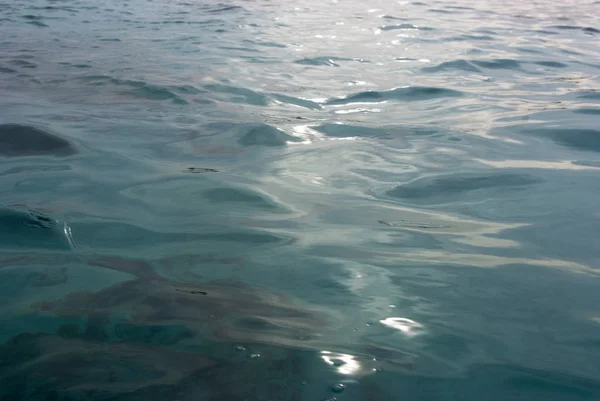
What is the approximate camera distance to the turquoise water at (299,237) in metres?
1.63

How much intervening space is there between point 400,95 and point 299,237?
3031 mm

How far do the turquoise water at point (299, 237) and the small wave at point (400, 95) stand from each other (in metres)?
0.04

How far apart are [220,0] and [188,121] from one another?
9521 millimetres

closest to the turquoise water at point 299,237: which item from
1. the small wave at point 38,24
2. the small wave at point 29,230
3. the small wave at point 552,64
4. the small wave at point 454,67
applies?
the small wave at point 29,230

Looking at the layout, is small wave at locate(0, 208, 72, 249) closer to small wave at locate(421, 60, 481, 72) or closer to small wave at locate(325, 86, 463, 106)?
small wave at locate(325, 86, 463, 106)

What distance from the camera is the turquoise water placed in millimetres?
1627

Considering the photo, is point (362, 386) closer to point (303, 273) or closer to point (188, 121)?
point (303, 273)

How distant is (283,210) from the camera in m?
2.76

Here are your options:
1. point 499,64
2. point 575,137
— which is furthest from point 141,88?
point 499,64

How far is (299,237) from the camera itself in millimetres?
2482

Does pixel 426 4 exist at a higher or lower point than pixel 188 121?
higher

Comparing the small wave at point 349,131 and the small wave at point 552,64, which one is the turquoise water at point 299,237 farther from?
the small wave at point 552,64

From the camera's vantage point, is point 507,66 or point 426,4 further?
point 426,4

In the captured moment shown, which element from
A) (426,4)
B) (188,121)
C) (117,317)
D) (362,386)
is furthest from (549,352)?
(426,4)
